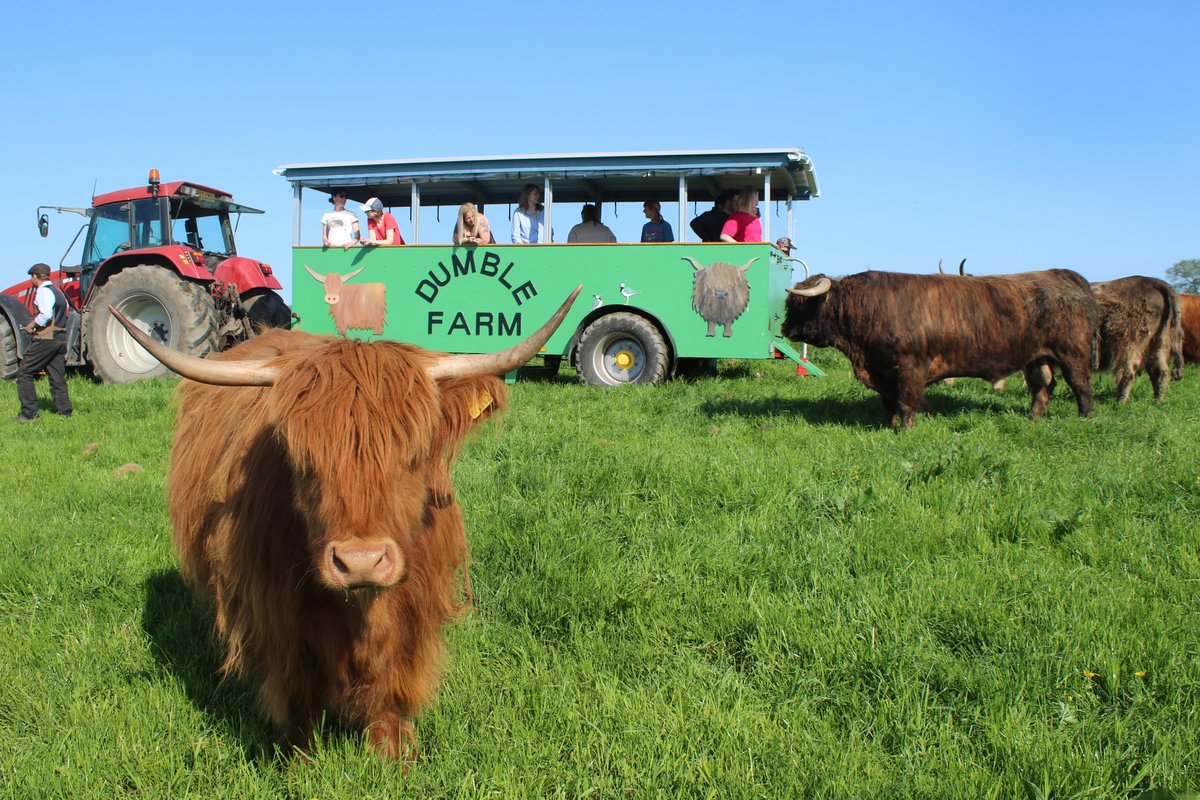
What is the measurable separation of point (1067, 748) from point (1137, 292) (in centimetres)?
904

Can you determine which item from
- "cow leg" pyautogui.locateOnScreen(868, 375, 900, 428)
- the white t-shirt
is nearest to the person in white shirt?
the white t-shirt

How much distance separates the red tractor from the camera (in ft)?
36.8

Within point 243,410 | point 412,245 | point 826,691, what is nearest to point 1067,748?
point 826,691

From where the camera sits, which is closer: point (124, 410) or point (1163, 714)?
point (1163, 714)

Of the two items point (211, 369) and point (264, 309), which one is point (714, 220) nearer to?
point (264, 309)

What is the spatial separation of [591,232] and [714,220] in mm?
1569

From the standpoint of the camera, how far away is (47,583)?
412cm

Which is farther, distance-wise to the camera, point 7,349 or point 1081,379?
point 7,349

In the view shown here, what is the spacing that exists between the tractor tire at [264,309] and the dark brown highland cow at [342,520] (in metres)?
10.0

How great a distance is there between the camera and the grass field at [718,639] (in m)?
2.60

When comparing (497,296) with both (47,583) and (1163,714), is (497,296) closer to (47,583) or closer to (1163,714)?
(47,583)

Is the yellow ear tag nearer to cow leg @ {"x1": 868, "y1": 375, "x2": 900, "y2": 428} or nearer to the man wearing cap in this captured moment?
cow leg @ {"x1": 868, "y1": 375, "x2": 900, "y2": 428}

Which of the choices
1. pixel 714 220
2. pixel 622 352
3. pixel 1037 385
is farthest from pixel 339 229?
pixel 1037 385

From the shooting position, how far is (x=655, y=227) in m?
10.6
